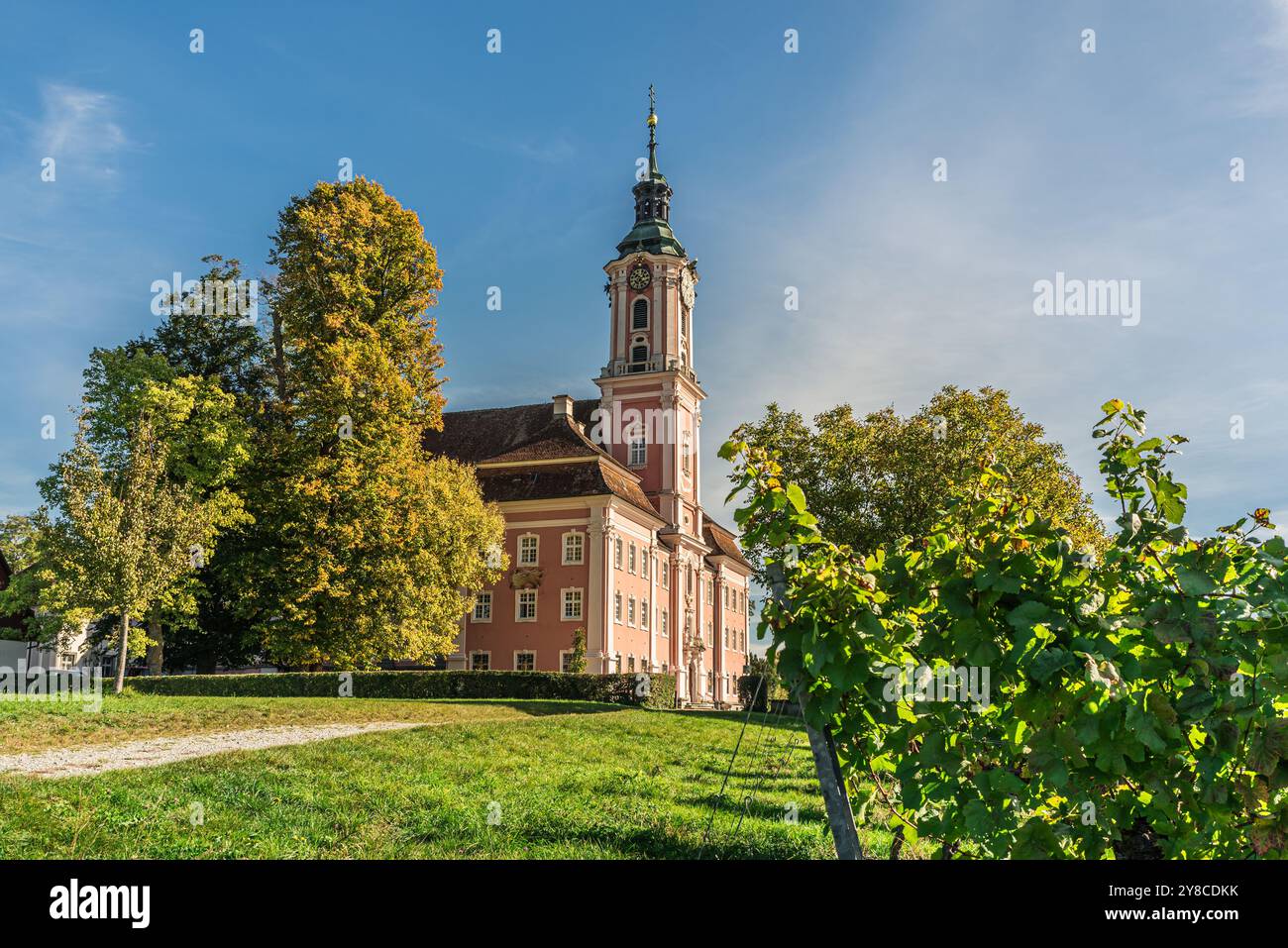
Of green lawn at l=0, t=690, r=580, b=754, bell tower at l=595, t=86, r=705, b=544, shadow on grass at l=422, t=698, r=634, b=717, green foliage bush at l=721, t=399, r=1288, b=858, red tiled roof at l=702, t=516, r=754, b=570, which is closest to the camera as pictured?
green foliage bush at l=721, t=399, r=1288, b=858

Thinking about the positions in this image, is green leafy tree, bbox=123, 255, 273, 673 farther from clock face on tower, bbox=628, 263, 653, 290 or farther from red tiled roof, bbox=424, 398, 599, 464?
clock face on tower, bbox=628, 263, 653, 290

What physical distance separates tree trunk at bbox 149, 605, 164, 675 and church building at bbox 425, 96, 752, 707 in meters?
15.0

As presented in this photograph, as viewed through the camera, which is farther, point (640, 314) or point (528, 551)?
point (640, 314)

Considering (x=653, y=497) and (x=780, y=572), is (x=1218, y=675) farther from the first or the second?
(x=653, y=497)

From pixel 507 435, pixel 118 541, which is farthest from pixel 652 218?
pixel 118 541

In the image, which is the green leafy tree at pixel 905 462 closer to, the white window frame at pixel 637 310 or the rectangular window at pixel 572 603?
the rectangular window at pixel 572 603

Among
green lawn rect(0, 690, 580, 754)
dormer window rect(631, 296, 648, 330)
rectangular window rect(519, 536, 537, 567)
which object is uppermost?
dormer window rect(631, 296, 648, 330)

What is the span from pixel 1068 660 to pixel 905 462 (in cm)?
3278

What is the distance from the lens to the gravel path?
10.6 metres

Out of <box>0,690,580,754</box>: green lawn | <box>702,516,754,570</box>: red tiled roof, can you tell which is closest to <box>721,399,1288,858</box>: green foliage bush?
<box>0,690,580,754</box>: green lawn

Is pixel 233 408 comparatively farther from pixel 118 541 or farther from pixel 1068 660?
pixel 1068 660

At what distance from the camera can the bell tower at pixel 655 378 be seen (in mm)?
57250

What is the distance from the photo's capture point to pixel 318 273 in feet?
117

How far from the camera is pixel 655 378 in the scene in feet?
188
